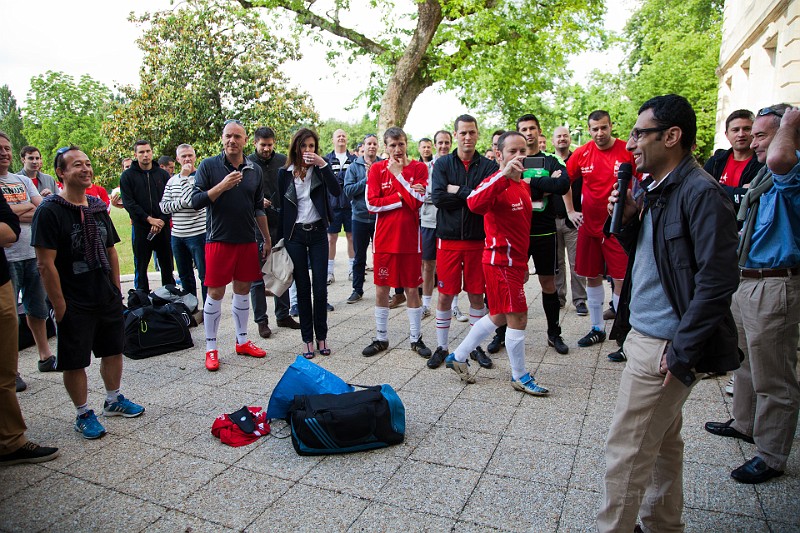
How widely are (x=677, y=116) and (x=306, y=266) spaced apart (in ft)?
13.4

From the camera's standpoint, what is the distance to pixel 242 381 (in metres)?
5.05

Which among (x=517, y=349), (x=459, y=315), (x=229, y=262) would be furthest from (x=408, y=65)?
(x=517, y=349)

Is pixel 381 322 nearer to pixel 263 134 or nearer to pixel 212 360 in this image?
pixel 212 360

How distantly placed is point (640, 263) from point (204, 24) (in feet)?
76.2

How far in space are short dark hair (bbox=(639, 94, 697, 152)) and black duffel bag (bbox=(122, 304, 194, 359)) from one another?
5378mm

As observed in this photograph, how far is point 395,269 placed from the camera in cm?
570

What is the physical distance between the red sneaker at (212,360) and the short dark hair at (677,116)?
453cm

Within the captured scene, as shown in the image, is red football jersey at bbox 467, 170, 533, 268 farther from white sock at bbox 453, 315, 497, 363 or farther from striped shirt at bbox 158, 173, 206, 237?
striped shirt at bbox 158, 173, 206, 237

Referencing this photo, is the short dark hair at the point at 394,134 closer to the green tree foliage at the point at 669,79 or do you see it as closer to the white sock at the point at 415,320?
the white sock at the point at 415,320

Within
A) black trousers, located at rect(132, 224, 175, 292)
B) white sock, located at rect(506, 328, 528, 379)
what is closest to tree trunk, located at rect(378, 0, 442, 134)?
black trousers, located at rect(132, 224, 175, 292)

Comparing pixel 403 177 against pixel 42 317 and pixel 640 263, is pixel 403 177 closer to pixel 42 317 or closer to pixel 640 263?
→ pixel 640 263

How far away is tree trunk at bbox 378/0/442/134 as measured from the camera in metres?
14.6

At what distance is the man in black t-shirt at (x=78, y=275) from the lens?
3717 millimetres

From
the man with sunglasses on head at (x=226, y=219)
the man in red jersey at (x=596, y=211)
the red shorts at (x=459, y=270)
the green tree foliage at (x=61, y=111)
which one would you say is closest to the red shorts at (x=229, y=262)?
the man with sunglasses on head at (x=226, y=219)
